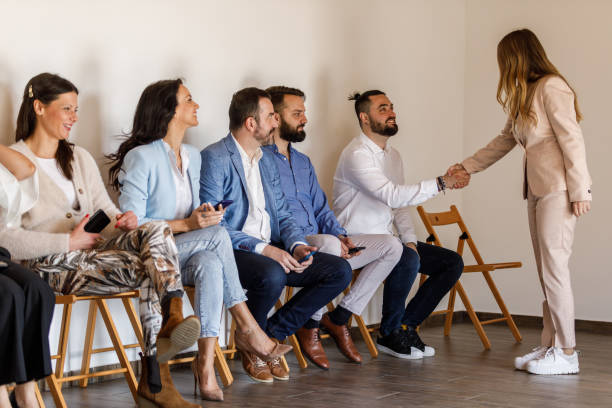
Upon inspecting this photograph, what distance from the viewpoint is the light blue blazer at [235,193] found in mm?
3957

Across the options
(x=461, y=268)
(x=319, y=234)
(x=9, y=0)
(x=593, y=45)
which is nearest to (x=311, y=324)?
(x=319, y=234)

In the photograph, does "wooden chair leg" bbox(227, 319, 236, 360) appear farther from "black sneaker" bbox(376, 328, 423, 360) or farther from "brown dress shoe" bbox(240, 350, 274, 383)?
"black sneaker" bbox(376, 328, 423, 360)

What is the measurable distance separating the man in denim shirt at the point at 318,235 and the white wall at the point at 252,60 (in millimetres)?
348

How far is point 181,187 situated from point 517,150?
319 centimetres

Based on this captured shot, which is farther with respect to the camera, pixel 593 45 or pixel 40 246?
pixel 593 45

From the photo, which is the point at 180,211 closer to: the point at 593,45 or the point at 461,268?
the point at 461,268

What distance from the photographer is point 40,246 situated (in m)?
3.07

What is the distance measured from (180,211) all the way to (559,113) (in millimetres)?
1953

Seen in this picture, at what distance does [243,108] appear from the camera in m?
4.13

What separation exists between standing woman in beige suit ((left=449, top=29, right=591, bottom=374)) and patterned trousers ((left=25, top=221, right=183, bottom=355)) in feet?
6.56

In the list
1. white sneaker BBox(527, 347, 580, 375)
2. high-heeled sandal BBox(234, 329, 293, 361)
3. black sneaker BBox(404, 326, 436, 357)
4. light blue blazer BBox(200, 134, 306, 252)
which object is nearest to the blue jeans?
high-heeled sandal BBox(234, 329, 293, 361)

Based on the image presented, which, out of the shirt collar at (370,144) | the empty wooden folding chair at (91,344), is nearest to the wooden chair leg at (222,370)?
the empty wooden folding chair at (91,344)

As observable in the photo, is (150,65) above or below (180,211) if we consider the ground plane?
above

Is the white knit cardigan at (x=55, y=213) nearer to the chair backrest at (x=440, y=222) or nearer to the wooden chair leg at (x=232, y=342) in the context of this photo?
the wooden chair leg at (x=232, y=342)
